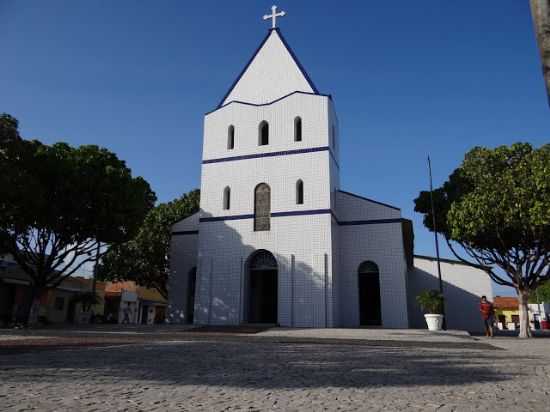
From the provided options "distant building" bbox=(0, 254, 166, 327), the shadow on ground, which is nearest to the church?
"distant building" bbox=(0, 254, 166, 327)

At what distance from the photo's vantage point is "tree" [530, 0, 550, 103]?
2.82 meters

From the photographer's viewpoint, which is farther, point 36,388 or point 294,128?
point 294,128

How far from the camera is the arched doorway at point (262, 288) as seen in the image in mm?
23484

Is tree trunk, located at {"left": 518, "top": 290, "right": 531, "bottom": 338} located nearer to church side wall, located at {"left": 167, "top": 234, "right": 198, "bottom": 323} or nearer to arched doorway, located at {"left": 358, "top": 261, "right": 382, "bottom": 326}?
arched doorway, located at {"left": 358, "top": 261, "right": 382, "bottom": 326}

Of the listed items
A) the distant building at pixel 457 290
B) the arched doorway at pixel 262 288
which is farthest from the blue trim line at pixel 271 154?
the distant building at pixel 457 290

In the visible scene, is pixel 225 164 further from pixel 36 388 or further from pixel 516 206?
pixel 36 388

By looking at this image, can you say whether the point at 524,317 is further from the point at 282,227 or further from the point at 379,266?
the point at 282,227

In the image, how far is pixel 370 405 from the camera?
14.8 feet

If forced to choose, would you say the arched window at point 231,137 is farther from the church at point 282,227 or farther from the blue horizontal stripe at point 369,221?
the blue horizontal stripe at point 369,221

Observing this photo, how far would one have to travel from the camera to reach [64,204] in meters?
21.1

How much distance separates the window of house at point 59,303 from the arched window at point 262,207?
73.0 ft

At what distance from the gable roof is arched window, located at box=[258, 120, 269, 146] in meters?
1.49

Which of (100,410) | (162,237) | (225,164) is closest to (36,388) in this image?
(100,410)

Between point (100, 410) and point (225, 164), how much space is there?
70.4 feet
